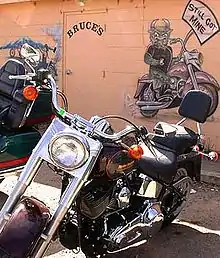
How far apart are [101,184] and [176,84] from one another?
169 inches

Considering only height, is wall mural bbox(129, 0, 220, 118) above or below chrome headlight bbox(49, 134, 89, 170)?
above

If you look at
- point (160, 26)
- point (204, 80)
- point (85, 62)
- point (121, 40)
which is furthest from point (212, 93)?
point (85, 62)

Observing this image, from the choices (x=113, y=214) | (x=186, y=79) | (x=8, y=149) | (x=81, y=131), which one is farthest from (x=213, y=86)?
(x=81, y=131)

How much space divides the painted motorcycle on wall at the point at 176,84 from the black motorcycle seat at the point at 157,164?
3.22 meters

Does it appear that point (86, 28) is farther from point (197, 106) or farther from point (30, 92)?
point (30, 92)

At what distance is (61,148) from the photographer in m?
2.62

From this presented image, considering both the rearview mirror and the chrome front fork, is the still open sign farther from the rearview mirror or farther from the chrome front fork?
the chrome front fork

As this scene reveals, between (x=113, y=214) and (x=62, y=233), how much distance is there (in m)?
0.41

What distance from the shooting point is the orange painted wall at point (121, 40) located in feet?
22.7

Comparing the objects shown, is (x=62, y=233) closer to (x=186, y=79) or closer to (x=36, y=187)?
(x=36, y=187)

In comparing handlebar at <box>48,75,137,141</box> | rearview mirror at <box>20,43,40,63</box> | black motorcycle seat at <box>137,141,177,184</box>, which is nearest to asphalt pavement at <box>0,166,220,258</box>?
black motorcycle seat at <box>137,141,177,184</box>

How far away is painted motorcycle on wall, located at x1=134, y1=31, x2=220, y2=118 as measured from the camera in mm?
6898

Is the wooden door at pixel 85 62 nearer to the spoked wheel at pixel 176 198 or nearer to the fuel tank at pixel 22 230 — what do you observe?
the spoked wheel at pixel 176 198

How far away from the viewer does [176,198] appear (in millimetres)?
4207
